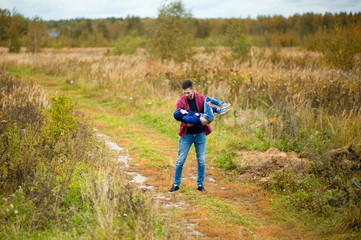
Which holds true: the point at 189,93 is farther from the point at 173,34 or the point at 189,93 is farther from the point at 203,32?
the point at 203,32

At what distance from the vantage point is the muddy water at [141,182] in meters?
4.31

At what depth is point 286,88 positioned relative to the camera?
409 inches

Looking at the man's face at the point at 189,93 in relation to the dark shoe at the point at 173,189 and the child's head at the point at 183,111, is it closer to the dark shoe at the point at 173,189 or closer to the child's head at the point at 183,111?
the child's head at the point at 183,111

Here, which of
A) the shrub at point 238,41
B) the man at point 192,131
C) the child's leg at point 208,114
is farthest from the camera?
the shrub at point 238,41

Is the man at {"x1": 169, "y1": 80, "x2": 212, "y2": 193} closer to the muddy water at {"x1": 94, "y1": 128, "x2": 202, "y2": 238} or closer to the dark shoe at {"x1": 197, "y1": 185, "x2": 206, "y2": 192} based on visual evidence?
the dark shoe at {"x1": 197, "y1": 185, "x2": 206, "y2": 192}

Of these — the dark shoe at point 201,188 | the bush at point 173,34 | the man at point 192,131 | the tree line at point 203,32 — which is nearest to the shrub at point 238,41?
the tree line at point 203,32

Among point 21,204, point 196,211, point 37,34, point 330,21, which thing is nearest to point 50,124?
point 21,204

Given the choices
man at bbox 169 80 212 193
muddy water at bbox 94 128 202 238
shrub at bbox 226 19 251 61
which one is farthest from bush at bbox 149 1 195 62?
man at bbox 169 80 212 193

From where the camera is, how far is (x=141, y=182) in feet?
19.8

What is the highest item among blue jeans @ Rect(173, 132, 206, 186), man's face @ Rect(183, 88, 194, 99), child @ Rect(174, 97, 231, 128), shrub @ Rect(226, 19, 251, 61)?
shrub @ Rect(226, 19, 251, 61)

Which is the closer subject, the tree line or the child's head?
the child's head

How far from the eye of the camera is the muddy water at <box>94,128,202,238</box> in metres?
4.31

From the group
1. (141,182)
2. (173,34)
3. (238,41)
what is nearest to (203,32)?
(238,41)

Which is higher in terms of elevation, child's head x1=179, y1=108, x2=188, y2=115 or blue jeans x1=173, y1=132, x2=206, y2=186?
child's head x1=179, y1=108, x2=188, y2=115
